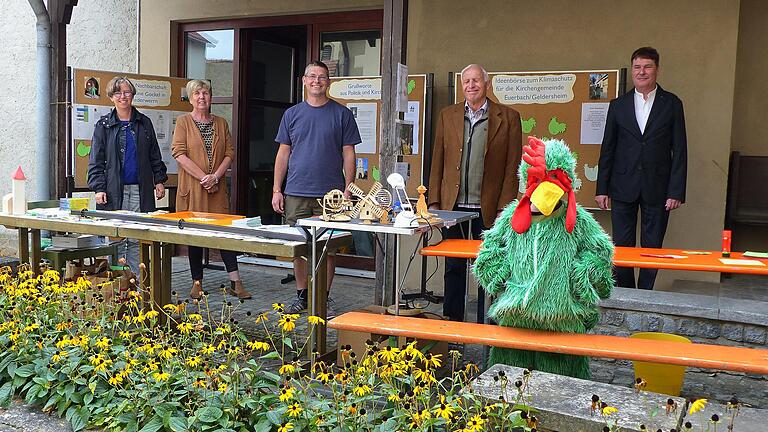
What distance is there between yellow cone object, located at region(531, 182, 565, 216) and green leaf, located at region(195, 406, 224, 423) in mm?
1556

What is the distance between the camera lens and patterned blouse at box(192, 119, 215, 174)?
641cm

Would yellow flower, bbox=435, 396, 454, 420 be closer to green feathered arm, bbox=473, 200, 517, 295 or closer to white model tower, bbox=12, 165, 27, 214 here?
green feathered arm, bbox=473, 200, 517, 295

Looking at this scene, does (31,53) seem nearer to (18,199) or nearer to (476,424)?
(18,199)

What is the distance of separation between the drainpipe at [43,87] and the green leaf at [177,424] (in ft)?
13.6

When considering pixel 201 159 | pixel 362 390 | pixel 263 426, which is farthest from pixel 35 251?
pixel 362 390

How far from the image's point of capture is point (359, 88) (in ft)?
24.8

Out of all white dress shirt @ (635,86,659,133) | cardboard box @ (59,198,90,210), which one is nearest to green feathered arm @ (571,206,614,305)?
white dress shirt @ (635,86,659,133)

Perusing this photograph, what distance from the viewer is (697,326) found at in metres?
4.79

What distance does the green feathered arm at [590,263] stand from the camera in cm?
322

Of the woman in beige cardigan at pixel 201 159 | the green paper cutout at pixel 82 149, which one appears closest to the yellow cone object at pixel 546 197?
the woman in beige cardigan at pixel 201 159

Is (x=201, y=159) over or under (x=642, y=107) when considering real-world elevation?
under

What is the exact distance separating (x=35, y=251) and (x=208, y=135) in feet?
5.42

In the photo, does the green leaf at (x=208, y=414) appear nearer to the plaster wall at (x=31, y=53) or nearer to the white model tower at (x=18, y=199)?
the white model tower at (x=18, y=199)

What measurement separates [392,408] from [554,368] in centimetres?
74
